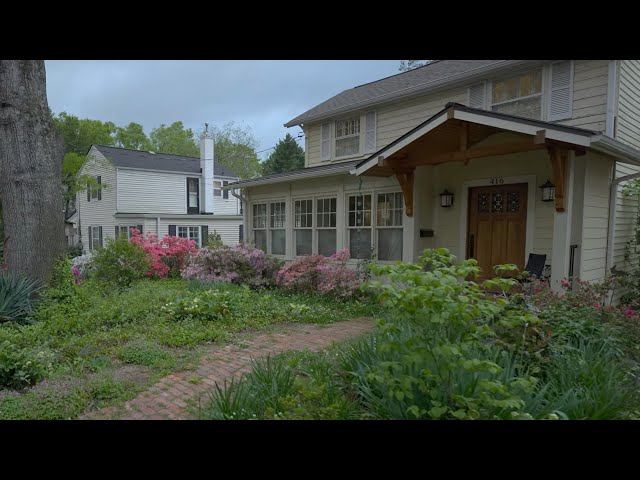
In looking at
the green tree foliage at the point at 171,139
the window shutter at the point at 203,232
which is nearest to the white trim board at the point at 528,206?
the window shutter at the point at 203,232

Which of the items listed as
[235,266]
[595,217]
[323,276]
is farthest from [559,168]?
[235,266]

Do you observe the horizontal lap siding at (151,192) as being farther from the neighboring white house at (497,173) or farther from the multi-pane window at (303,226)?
the neighboring white house at (497,173)

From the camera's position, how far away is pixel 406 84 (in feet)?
33.6

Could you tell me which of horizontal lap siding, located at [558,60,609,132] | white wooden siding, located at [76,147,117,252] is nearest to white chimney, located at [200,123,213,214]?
white wooden siding, located at [76,147,117,252]

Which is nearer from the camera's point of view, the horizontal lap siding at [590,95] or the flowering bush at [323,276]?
the horizontal lap siding at [590,95]

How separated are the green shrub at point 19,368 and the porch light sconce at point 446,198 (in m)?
6.96

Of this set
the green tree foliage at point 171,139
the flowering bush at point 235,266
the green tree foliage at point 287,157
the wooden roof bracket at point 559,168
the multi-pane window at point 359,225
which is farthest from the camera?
the green tree foliage at point 171,139

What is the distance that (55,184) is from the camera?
712cm

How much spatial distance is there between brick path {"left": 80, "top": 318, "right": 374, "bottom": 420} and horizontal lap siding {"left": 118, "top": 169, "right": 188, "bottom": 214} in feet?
59.5

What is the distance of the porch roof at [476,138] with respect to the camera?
17.0ft

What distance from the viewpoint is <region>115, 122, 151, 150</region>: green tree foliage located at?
36.6 metres

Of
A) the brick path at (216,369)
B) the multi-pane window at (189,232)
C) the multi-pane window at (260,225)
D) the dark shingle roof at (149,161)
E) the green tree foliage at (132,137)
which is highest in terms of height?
the green tree foliage at (132,137)

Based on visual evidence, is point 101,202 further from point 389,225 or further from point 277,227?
point 389,225

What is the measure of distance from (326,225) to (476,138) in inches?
159
